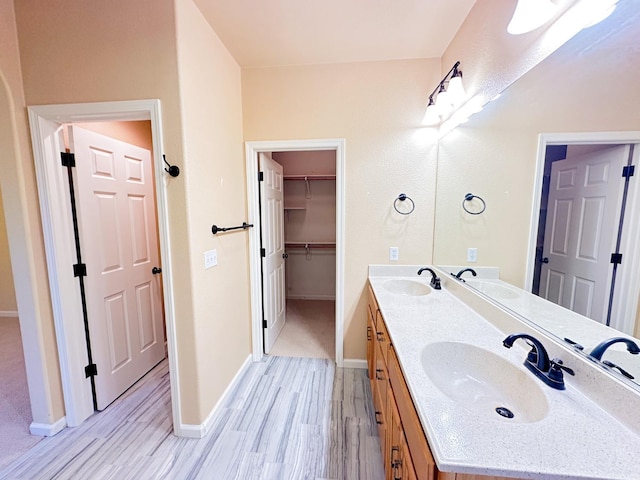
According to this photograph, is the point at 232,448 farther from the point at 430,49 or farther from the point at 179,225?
the point at 430,49

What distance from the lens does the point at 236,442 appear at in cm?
162

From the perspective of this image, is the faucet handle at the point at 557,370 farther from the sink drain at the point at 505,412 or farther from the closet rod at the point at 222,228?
the closet rod at the point at 222,228

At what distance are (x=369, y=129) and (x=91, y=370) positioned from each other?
9.22 ft

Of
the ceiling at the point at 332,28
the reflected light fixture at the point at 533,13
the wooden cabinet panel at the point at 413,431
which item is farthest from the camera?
the ceiling at the point at 332,28

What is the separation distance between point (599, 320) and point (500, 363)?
14.0 inches

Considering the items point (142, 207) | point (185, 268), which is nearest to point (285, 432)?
point (185, 268)

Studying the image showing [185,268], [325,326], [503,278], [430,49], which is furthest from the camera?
[325,326]

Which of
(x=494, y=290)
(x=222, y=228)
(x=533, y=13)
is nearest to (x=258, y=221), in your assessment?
(x=222, y=228)

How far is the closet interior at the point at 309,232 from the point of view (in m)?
3.95

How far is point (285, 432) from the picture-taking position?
1695 millimetres

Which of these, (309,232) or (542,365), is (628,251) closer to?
(542,365)

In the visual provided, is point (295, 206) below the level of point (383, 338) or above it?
above

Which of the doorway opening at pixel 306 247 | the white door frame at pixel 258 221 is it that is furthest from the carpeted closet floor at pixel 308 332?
the white door frame at pixel 258 221

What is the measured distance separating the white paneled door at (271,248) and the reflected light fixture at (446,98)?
148cm
